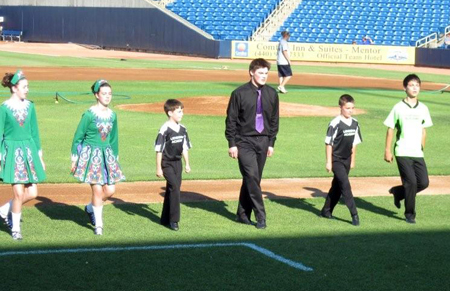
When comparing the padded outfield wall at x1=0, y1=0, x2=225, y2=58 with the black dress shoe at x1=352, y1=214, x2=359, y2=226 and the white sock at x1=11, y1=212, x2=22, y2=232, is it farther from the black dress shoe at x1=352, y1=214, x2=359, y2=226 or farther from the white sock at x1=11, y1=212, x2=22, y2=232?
the white sock at x1=11, y1=212, x2=22, y2=232

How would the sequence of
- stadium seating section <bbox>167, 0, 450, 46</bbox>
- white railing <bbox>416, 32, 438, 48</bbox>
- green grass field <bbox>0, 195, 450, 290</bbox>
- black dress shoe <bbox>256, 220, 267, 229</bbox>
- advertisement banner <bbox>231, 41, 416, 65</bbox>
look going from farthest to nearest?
1. stadium seating section <bbox>167, 0, 450, 46</bbox>
2. advertisement banner <bbox>231, 41, 416, 65</bbox>
3. white railing <bbox>416, 32, 438, 48</bbox>
4. black dress shoe <bbox>256, 220, 267, 229</bbox>
5. green grass field <bbox>0, 195, 450, 290</bbox>

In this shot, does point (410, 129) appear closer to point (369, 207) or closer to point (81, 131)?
point (369, 207)

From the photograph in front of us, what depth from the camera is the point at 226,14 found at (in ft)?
196

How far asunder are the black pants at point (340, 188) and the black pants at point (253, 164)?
0.98 meters

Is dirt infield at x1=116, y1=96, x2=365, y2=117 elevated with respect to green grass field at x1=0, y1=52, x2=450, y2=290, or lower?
elevated

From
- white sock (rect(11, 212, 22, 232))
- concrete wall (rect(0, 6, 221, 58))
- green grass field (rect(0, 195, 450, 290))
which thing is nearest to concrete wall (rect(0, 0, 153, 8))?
concrete wall (rect(0, 6, 221, 58))

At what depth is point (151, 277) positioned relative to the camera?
26.9ft

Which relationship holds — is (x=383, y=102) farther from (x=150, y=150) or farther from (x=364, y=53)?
(x=364, y=53)

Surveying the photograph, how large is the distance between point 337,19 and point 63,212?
47939 mm

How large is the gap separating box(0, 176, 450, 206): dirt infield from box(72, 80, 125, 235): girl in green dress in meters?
2.11

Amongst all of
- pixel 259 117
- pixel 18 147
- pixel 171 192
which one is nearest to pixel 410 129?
pixel 259 117

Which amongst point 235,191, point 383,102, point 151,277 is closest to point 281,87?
point 383,102

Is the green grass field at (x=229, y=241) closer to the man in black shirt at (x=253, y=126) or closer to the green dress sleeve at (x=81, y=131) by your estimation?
the man in black shirt at (x=253, y=126)

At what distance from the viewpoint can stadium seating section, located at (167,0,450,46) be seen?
55250 mm
